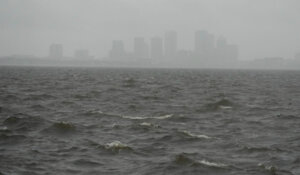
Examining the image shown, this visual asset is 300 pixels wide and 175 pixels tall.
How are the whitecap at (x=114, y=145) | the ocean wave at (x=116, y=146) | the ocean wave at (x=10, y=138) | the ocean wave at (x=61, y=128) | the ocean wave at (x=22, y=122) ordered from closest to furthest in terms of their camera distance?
the ocean wave at (x=116, y=146) < the whitecap at (x=114, y=145) < the ocean wave at (x=10, y=138) < the ocean wave at (x=61, y=128) < the ocean wave at (x=22, y=122)

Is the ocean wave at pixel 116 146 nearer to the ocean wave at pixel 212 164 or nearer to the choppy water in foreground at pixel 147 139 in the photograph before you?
the choppy water in foreground at pixel 147 139

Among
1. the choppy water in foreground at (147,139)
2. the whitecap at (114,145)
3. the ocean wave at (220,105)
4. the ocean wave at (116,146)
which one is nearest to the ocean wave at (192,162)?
the choppy water in foreground at (147,139)

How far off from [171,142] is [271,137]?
4.86 m

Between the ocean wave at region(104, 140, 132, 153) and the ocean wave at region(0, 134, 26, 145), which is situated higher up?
the ocean wave at region(0, 134, 26, 145)

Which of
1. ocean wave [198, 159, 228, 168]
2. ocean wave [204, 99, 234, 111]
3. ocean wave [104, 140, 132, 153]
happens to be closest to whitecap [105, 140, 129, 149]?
ocean wave [104, 140, 132, 153]

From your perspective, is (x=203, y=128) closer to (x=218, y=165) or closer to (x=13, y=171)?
(x=218, y=165)

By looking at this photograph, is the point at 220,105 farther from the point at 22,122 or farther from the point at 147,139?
the point at 22,122

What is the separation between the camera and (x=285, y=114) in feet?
93.2

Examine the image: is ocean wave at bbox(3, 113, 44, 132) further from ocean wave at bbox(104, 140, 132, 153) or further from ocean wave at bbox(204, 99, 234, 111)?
ocean wave at bbox(204, 99, 234, 111)

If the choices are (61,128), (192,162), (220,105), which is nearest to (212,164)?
(192,162)

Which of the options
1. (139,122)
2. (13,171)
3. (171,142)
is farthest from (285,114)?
(13,171)

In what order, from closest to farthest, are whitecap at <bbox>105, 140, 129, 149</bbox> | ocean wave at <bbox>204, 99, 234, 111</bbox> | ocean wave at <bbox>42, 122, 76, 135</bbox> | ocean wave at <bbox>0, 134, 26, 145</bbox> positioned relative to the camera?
1. whitecap at <bbox>105, 140, 129, 149</bbox>
2. ocean wave at <bbox>0, 134, 26, 145</bbox>
3. ocean wave at <bbox>42, 122, 76, 135</bbox>
4. ocean wave at <bbox>204, 99, 234, 111</bbox>

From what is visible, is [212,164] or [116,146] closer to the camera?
[212,164]

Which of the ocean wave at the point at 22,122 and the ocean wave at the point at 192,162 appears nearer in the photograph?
the ocean wave at the point at 192,162
